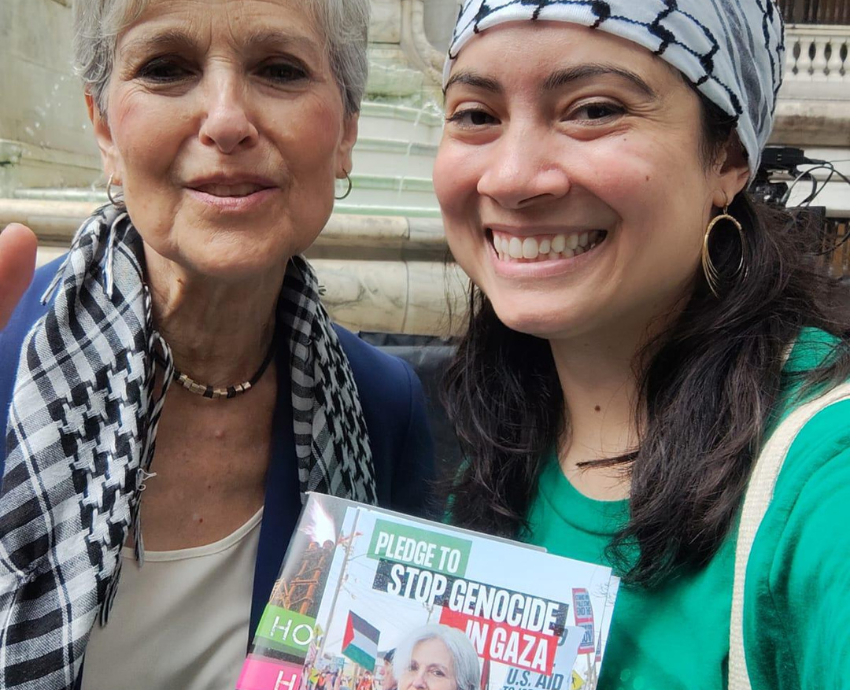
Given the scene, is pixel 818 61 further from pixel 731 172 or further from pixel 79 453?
pixel 79 453

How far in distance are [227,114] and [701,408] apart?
42.5 inches

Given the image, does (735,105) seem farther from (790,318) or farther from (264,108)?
(264,108)

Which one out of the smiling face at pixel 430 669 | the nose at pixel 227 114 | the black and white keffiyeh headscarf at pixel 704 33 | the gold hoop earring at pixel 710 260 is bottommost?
the smiling face at pixel 430 669

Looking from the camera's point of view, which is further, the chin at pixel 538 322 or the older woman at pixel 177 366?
the older woman at pixel 177 366

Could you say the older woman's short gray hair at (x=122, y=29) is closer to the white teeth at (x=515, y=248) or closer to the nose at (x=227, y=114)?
the nose at (x=227, y=114)

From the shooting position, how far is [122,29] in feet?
5.69

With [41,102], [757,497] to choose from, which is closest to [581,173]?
[757,497]

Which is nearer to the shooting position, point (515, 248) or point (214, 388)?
point (515, 248)

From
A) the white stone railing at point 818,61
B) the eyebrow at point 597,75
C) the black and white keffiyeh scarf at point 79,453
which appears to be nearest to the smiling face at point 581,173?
the eyebrow at point 597,75

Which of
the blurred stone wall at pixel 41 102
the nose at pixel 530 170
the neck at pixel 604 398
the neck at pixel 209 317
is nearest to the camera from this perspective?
the nose at pixel 530 170

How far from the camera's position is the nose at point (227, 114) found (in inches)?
66.0

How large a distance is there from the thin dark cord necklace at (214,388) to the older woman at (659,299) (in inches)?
28.7

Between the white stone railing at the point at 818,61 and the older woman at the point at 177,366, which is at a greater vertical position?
the white stone railing at the point at 818,61

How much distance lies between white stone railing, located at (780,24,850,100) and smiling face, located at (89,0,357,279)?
41.7ft
